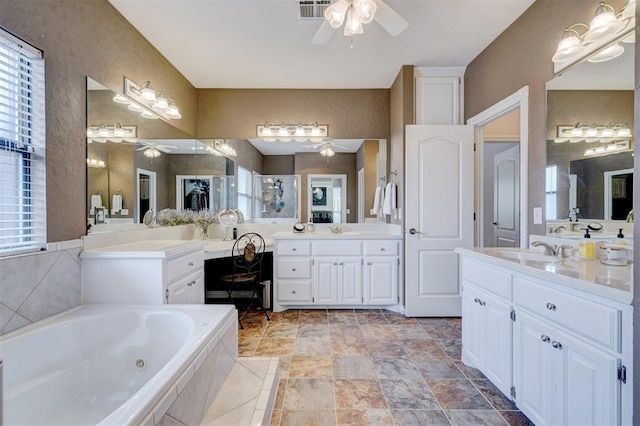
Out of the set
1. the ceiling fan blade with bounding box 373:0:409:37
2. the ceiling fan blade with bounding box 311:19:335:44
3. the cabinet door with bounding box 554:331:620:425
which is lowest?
the cabinet door with bounding box 554:331:620:425

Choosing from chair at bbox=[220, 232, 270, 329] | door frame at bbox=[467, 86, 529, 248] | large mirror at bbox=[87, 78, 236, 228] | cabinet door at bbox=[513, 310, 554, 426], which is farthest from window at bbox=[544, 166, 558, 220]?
large mirror at bbox=[87, 78, 236, 228]

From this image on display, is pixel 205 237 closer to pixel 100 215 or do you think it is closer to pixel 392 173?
pixel 100 215

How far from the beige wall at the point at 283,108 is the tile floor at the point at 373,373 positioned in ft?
7.35

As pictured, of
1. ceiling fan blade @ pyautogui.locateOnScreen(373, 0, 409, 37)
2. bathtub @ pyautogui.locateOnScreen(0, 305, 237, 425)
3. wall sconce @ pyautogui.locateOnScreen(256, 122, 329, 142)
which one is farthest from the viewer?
wall sconce @ pyautogui.locateOnScreen(256, 122, 329, 142)

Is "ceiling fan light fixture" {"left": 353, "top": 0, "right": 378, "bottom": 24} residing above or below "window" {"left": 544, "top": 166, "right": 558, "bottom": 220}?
above

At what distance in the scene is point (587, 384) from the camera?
3.70 feet

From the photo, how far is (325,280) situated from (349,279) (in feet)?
0.87

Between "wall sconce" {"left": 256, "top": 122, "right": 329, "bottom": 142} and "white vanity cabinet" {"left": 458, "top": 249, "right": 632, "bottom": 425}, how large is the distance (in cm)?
229

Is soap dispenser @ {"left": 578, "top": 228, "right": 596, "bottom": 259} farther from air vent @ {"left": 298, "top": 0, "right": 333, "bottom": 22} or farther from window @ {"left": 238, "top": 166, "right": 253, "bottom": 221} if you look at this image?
window @ {"left": 238, "top": 166, "right": 253, "bottom": 221}

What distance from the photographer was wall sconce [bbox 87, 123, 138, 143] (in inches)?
74.8

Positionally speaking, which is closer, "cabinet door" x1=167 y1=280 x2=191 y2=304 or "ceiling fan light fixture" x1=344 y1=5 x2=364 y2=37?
"ceiling fan light fixture" x1=344 y1=5 x2=364 y2=37

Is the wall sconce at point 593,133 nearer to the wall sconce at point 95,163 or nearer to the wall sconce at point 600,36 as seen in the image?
the wall sconce at point 600,36

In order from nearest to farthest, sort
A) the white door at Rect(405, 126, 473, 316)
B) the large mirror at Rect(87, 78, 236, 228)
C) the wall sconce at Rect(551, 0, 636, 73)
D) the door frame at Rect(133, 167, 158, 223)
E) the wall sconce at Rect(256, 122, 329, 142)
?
the wall sconce at Rect(551, 0, 636, 73)
the large mirror at Rect(87, 78, 236, 228)
the door frame at Rect(133, 167, 158, 223)
the white door at Rect(405, 126, 473, 316)
the wall sconce at Rect(256, 122, 329, 142)

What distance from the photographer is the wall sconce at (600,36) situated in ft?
4.79
